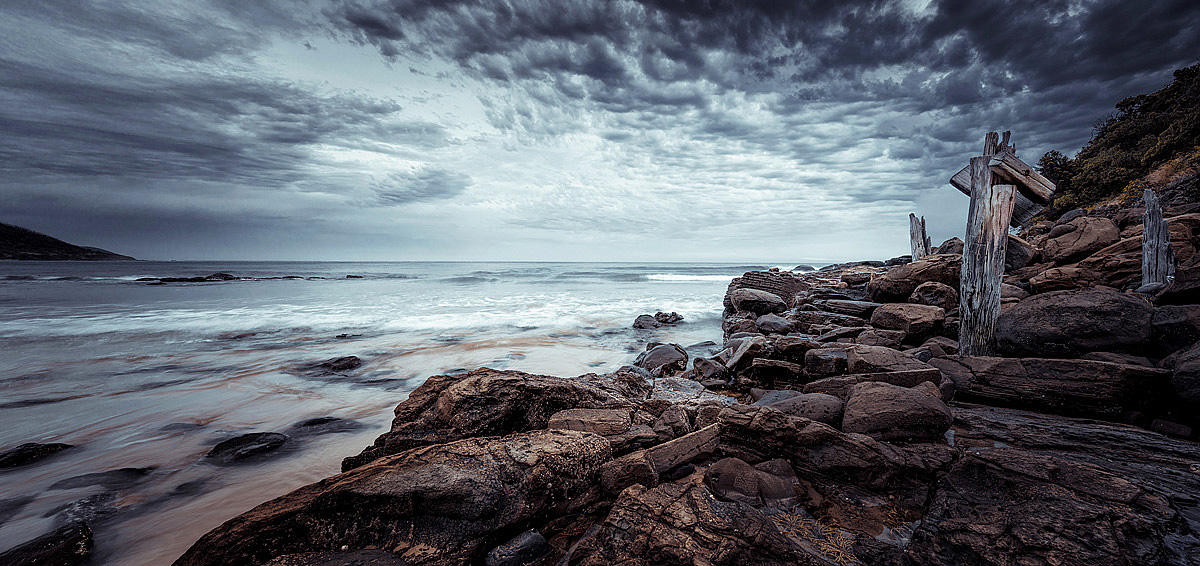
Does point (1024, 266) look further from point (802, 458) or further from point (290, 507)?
point (290, 507)

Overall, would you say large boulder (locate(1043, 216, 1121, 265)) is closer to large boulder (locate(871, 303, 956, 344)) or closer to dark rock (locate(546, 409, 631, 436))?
large boulder (locate(871, 303, 956, 344))

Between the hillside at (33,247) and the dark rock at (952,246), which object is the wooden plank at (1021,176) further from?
the hillside at (33,247)

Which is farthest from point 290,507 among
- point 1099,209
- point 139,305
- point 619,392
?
point 1099,209

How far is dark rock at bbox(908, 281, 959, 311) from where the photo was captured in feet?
27.0

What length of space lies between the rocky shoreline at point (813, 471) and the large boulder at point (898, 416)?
14 millimetres

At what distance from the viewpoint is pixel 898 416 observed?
10.7ft

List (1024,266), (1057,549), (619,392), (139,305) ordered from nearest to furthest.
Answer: (1057,549) < (619,392) < (1024,266) < (139,305)

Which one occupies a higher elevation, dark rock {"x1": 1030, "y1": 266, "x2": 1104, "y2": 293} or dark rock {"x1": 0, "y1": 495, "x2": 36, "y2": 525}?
dark rock {"x1": 1030, "y1": 266, "x2": 1104, "y2": 293}

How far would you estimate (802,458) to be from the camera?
2.98m

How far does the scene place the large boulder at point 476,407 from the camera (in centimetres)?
315

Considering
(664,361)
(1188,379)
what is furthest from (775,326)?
(1188,379)

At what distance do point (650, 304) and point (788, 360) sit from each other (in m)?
12.8

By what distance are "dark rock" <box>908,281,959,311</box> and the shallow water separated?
16.3 feet

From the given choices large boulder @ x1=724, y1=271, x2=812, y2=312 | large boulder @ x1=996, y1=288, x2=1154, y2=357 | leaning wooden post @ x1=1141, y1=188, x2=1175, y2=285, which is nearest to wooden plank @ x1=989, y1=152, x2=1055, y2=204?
large boulder @ x1=996, y1=288, x2=1154, y2=357
